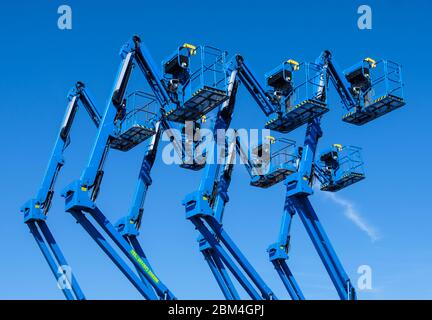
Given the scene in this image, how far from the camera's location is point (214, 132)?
26.9 metres

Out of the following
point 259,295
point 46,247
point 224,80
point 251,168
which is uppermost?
point 251,168

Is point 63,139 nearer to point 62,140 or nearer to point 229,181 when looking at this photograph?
point 62,140

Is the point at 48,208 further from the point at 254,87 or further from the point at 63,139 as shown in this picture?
the point at 254,87

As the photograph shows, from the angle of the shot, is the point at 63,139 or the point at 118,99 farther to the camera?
the point at 63,139

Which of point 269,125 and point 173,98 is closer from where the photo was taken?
point 173,98

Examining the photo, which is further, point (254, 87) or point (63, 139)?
point (63, 139)

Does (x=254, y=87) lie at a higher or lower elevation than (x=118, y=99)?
higher

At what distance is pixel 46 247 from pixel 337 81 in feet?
41.6

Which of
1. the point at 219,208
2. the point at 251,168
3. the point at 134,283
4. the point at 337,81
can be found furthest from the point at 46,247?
the point at 337,81

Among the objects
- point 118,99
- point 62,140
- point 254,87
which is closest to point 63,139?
point 62,140

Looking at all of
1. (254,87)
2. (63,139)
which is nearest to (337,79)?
(254,87)

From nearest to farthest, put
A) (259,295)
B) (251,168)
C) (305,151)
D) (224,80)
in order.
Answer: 1. (224,80)
2. (259,295)
3. (305,151)
4. (251,168)

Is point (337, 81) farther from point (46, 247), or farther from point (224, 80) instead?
point (46, 247)

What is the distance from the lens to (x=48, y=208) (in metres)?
28.1
